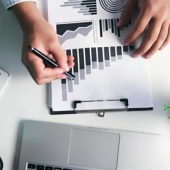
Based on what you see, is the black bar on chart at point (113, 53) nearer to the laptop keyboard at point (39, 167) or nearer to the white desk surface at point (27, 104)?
the white desk surface at point (27, 104)

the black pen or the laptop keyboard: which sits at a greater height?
the black pen

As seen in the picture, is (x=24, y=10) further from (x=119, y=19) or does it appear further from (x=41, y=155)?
(x=41, y=155)

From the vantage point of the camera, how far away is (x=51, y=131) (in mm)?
695

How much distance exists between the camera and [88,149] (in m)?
0.68

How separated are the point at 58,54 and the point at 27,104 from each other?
0.14m

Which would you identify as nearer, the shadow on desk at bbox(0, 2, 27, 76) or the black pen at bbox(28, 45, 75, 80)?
the black pen at bbox(28, 45, 75, 80)

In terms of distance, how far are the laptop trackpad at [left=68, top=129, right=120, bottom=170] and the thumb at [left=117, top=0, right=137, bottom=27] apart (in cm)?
23

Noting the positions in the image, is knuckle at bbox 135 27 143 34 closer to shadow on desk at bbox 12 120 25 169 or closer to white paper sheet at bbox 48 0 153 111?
white paper sheet at bbox 48 0 153 111

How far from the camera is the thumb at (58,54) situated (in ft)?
2.14

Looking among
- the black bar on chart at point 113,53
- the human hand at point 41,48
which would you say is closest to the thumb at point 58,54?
the human hand at point 41,48

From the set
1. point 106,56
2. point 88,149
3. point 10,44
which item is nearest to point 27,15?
point 10,44

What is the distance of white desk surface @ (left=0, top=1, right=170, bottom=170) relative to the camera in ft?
2.27

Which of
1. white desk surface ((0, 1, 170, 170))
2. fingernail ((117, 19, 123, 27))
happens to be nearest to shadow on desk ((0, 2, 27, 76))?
white desk surface ((0, 1, 170, 170))

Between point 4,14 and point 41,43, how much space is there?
14 centimetres
